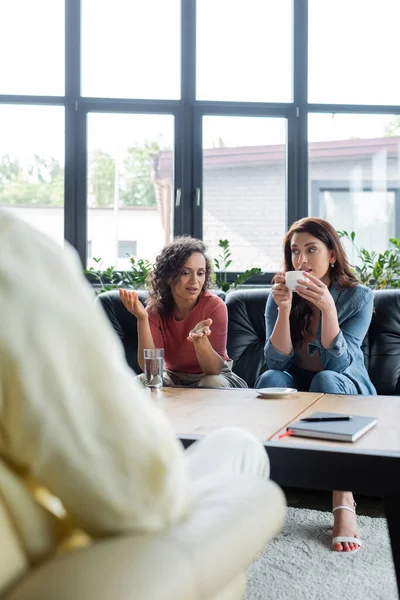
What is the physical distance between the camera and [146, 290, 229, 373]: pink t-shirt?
115 inches

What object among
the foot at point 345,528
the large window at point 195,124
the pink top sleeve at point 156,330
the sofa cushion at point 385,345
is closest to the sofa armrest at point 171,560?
the foot at point 345,528

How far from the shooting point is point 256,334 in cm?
335

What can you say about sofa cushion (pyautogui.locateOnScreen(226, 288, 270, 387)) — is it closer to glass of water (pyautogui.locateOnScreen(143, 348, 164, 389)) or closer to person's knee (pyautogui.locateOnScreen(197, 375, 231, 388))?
person's knee (pyautogui.locateOnScreen(197, 375, 231, 388))

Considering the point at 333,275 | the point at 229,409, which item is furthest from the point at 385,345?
the point at 229,409

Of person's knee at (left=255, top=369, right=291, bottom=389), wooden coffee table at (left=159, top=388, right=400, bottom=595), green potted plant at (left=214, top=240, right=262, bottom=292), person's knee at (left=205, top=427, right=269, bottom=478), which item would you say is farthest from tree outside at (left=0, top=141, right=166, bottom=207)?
person's knee at (left=205, top=427, right=269, bottom=478)

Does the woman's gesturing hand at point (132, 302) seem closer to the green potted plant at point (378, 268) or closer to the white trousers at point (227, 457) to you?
the green potted plant at point (378, 268)

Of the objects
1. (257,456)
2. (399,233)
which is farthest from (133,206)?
(257,456)

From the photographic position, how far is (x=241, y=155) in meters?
4.79

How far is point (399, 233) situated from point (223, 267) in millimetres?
1248

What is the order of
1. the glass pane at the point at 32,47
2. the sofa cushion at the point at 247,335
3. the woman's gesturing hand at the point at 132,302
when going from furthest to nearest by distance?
the glass pane at the point at 32,47
the sofa cushion at the point at 247,335
the woman's gesturing hand at the point at 132,302

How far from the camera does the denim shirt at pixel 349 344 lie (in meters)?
2.65

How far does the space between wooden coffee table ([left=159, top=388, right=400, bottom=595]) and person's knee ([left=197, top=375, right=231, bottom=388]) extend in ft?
2.16

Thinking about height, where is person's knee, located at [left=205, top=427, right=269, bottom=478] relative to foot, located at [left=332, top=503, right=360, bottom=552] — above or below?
above

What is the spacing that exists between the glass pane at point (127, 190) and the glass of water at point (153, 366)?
2.55 meters
